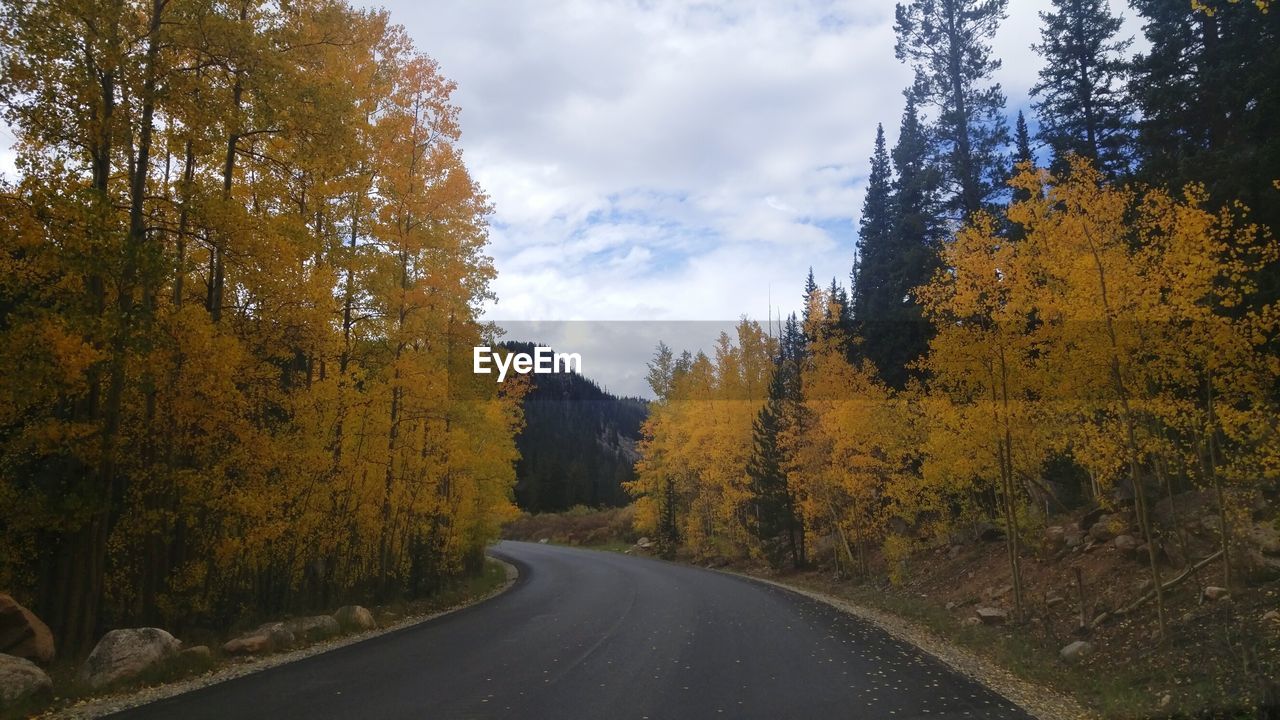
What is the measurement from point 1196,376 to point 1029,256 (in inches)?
130

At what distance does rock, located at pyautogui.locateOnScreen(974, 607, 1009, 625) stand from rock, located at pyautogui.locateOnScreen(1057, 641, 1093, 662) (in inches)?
134

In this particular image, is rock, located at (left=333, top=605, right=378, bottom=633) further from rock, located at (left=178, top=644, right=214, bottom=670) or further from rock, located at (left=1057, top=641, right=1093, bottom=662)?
rock, located at (left=1057, top=641, right=1093, bottom=662)

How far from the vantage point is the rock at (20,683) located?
25.5 ft

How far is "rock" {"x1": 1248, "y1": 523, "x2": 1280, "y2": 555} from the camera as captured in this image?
38.0ft

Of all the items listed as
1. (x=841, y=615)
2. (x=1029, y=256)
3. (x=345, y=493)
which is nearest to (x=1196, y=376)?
(x=1029, y=256)

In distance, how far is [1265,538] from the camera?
39.1 feet

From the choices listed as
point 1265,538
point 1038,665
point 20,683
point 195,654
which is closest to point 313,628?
point 195,654

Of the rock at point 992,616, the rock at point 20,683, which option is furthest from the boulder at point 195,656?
the rock at point 992,616

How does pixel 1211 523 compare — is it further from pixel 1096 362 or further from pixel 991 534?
pixel 991 534

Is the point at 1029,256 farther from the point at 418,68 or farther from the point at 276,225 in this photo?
the point at 418,68

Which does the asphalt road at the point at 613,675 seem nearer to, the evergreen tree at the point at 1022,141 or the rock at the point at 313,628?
the rock at the point at 313,628

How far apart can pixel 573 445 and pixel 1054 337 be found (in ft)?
298

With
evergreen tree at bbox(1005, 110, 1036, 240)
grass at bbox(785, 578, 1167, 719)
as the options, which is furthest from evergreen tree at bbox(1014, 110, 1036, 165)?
grass at bbox(785, 578, 1167, 719)

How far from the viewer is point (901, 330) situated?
28703 millimetres
